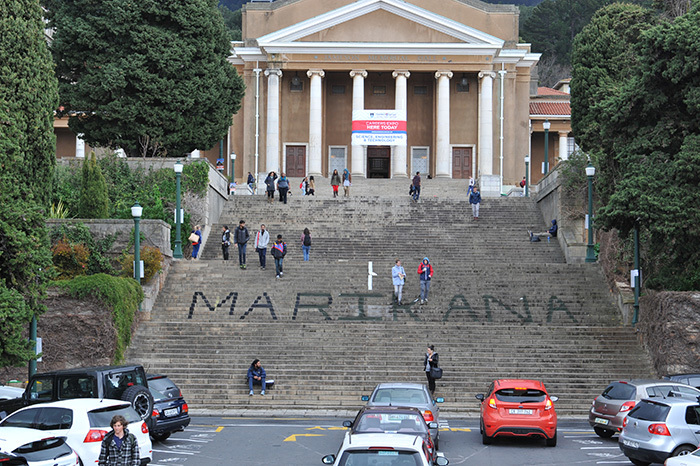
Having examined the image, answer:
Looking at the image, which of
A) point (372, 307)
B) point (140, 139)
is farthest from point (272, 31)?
point (372, 307)

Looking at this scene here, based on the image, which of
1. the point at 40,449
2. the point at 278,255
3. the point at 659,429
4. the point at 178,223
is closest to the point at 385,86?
the point at 178,223

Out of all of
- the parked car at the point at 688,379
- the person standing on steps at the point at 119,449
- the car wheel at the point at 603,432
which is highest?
the person standing on steps at the point at 119,449

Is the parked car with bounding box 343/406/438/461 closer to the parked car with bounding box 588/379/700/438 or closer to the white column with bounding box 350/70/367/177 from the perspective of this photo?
the parked car with bounding box 588/379/700/438

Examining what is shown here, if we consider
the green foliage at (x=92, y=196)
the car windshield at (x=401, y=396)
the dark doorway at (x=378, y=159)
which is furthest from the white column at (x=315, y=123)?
the car windshield at (x=401, y=396)

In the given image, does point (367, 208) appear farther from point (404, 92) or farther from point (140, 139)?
point (404, 92)

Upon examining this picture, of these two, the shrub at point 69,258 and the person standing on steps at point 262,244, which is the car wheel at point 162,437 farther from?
the person standing on steps at point 262,244

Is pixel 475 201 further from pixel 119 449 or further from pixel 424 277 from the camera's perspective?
pixel 119 449

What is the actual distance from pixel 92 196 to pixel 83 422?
19.6m

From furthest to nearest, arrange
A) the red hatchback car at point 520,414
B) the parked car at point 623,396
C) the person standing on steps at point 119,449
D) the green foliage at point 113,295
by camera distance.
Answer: the green foliage at point 113,295
the parked car at point 623,396
the red hatchback car at point 520,414
the person standing on steps at point 119,449

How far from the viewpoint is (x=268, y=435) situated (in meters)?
19.3

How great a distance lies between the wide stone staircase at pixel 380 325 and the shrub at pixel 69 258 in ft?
8.86

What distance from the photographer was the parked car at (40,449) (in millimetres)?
13273

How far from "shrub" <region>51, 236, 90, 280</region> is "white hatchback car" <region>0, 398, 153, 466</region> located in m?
15.1

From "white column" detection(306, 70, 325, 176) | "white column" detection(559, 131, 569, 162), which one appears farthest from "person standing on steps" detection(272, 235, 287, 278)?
"white column" detection(559, 131, 569, 162)
